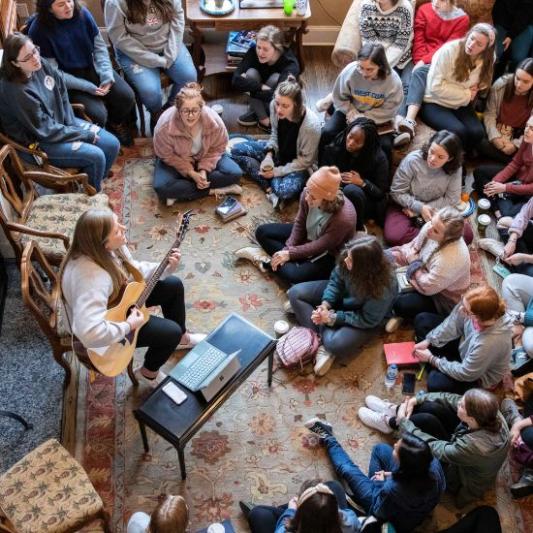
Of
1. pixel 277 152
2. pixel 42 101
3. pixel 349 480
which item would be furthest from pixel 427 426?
pixel 42 101

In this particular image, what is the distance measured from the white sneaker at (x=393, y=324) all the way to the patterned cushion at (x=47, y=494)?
1.97 metres

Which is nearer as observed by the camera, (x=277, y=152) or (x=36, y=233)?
(x=36, y=233)

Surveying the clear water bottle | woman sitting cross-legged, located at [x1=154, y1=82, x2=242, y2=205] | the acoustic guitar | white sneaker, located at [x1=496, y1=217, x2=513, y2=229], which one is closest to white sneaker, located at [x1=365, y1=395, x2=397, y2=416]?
the clear water bottle

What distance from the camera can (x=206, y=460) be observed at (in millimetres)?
3346

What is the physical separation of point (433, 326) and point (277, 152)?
1.74 meters

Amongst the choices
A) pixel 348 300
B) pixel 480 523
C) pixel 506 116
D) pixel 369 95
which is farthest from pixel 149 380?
pixel 506 116

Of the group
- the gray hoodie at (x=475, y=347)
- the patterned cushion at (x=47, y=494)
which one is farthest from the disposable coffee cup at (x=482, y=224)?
the patterned cushion at (x=47, y=494)

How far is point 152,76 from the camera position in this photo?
15.8 feet

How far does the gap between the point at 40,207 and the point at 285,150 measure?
5.69 ft

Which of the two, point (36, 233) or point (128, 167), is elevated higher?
point (36, 233)

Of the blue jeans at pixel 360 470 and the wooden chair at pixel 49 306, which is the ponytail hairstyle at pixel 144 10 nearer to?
the wooden chair at pixel 49 306

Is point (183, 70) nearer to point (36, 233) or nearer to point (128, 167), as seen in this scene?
point (128, 167)

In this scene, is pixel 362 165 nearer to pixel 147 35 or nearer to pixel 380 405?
pixel 380 405

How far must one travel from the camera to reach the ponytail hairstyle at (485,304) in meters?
3.18
